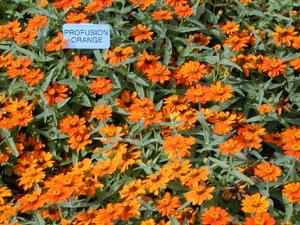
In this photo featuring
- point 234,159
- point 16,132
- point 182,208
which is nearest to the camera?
point 182,208

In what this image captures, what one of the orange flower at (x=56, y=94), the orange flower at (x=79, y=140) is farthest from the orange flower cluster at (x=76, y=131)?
the orange flower at (x=56, y=94)

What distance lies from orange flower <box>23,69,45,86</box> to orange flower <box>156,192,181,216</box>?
86 centimetres

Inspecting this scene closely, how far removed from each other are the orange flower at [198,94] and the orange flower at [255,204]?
1.82 ft

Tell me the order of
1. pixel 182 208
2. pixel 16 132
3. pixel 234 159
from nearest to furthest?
pixel 182 208 → pixel 234 159 → pixel 16 132

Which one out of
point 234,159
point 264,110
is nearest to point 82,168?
point 234,159

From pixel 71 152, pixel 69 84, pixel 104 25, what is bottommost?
pixel 71 152

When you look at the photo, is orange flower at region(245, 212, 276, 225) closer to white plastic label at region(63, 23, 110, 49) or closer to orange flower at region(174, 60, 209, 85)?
orange flower at region(174, 60, 209, 85)

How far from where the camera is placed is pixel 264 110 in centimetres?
275

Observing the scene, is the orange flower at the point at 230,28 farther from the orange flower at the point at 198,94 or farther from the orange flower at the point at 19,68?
the orange flower at the point at 19,68

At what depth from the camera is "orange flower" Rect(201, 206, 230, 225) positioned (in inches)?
89.7

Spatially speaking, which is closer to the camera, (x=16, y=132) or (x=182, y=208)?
(x=182, y=208)

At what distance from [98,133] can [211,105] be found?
0.54 meters

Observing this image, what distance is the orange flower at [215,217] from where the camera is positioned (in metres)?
2.28

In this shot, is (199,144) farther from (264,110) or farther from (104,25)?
(104,25)
